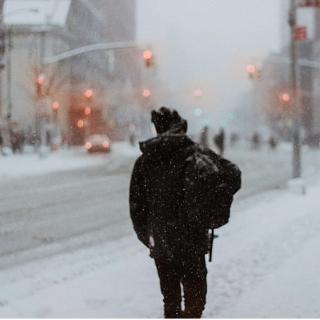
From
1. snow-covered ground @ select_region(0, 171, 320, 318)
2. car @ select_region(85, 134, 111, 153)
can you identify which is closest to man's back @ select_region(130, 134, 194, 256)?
snow-covered ground @ select_region(0, 171, 320, 318)

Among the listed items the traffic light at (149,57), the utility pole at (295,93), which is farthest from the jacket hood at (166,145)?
the traffic light at (149,57)

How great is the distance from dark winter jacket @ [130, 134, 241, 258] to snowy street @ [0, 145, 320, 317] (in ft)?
5.08

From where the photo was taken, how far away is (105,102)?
86.2 meters

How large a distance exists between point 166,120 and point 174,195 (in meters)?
0.54

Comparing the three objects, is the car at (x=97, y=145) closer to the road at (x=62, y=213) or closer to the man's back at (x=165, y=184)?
the road at (x=62, y=213)

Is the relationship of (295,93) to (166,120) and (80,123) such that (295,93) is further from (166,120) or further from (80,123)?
(80,123)

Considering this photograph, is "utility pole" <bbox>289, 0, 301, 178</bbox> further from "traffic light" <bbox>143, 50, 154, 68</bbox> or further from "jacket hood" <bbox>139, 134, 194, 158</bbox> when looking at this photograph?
"traffic light" <bbox>143, 50, 154, 68</bbox>

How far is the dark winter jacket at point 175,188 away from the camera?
188 inches

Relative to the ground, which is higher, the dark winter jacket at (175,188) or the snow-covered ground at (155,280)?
the dark winter jacket at (175,188)

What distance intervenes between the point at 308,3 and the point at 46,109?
805 inches

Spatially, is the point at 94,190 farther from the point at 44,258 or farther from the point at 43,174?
the point at 44,258

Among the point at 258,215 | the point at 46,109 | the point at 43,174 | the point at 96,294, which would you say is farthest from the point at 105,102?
the point at 96,294

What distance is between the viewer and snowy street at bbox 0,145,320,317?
6.61 m

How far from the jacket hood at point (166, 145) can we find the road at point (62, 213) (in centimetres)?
464
